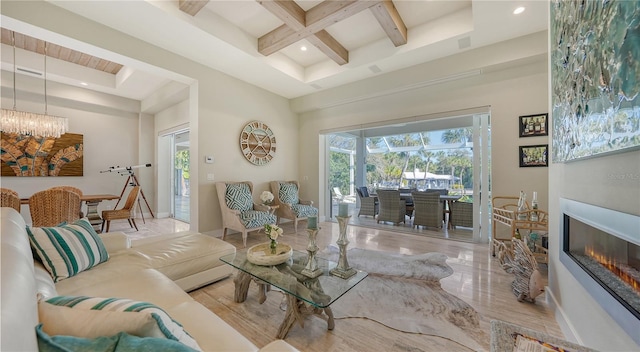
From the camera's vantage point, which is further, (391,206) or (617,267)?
(391,206)

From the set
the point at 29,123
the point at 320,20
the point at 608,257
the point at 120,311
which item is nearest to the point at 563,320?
the point at 608,257

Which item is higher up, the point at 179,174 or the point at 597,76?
the point at 597,76

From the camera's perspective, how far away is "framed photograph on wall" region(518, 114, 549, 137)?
Result: 3295 mm

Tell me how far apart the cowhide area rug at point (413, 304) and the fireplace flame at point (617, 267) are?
2.72 feet

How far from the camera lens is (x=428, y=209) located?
183 inches

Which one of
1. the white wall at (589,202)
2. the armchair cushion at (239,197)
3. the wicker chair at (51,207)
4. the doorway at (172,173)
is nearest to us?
the white wall at (589,202)

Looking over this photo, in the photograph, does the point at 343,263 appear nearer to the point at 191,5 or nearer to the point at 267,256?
the point at 267,256

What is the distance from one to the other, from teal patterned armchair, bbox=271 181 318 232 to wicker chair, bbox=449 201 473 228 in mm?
2820

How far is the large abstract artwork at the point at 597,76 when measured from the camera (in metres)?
0.92

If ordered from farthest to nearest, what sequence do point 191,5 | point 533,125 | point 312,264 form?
point 533,125
point 191,5
point 312,264

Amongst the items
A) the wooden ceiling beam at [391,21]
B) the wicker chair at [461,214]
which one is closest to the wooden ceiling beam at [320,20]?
the wooden ceiling beam at [391,21]

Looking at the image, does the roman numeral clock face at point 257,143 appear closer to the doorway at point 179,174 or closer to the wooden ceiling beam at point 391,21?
the doorway at point 179,174

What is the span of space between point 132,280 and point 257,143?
366 centimetres

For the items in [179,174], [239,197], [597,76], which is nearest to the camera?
[597,76]
